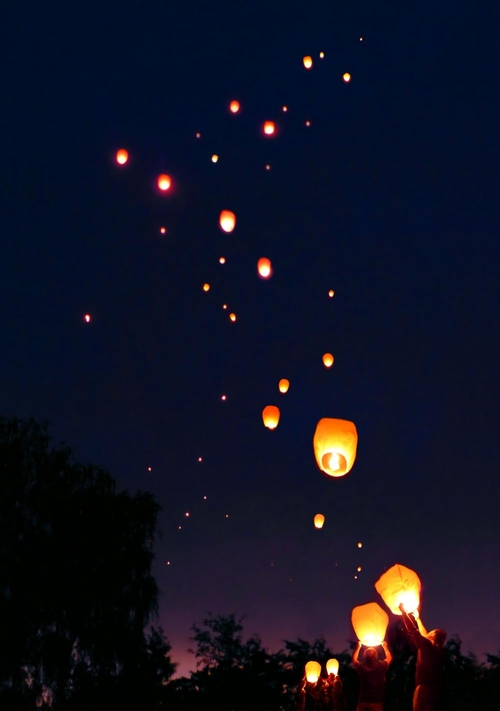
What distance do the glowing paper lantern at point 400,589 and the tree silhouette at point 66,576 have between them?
9.50 metres

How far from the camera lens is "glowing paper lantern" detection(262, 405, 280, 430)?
9.90m

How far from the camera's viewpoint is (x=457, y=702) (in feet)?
74.9

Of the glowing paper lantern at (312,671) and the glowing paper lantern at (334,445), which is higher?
the glowing paper lantern at (312,671)

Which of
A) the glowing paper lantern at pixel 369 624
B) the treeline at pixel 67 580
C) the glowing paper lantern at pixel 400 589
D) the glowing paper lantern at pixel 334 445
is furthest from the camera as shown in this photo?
the treeline at pixel 67 580

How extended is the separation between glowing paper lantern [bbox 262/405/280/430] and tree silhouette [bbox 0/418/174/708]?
23.9 feet

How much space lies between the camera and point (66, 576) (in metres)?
15.7

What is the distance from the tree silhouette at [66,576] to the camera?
1516 centimetres

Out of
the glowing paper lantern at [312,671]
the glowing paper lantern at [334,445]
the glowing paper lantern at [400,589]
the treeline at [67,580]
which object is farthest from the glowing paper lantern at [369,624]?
the treeline at [67,580]

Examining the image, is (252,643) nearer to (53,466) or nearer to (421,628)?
(53,466)

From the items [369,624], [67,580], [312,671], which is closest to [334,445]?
[369,624]

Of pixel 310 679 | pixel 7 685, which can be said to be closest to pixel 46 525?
pixel 7 685

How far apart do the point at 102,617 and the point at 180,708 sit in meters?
9.58

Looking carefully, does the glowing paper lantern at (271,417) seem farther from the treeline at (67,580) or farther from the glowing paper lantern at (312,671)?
the treeline at (67,580)

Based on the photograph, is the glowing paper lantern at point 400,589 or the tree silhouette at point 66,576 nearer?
the glowing paper lantern at point 400,589
